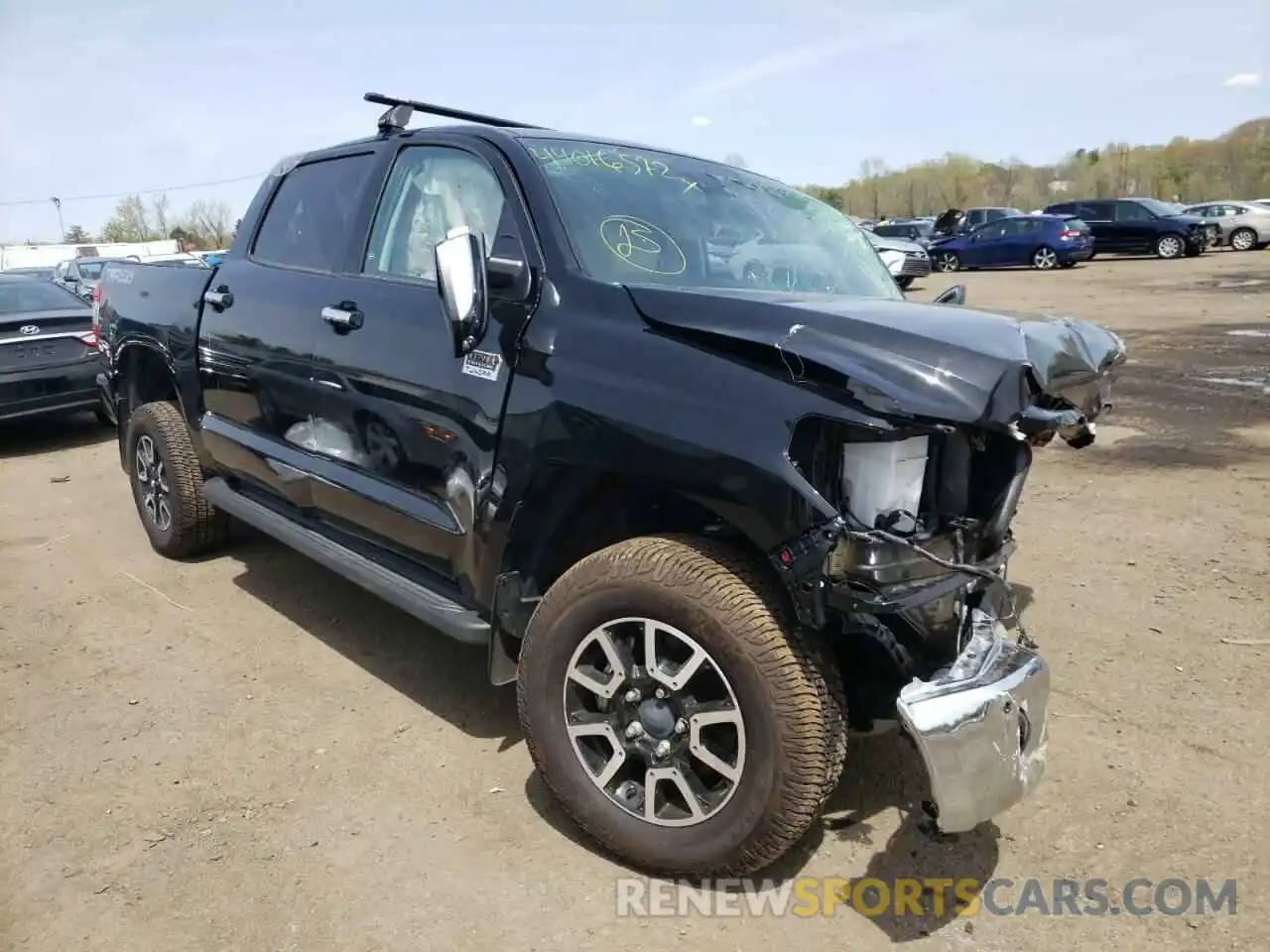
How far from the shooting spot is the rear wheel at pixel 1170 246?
2542cm

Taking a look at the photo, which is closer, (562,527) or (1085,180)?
(562,527)

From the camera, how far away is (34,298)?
29.7ft

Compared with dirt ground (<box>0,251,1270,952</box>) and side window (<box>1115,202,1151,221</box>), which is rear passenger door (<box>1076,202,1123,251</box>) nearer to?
side window (<box>1115,202,1151,221</box>)

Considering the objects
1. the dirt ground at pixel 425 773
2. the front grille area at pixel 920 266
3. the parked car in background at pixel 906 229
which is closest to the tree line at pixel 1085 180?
the parked car in background at pixel 906 229

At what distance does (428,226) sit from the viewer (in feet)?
11.4

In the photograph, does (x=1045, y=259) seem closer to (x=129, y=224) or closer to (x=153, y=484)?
(x=153, y=484)

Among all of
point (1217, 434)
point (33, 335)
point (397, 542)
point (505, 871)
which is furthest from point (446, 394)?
point (33, 335)

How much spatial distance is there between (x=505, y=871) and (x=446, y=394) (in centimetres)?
141

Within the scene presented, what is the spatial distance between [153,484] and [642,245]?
3.52 m

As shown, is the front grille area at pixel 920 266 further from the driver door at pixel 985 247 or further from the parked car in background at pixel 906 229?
the parked car in background at pixel 906 229

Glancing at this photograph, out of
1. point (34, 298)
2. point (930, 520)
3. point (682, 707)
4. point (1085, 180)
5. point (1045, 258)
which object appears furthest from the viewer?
point (1085, 180)

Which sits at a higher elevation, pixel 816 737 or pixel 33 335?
pixel 33 335

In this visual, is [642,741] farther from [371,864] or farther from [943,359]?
[943,359]

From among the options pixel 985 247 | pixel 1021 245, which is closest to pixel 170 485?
pixel 1021 245
